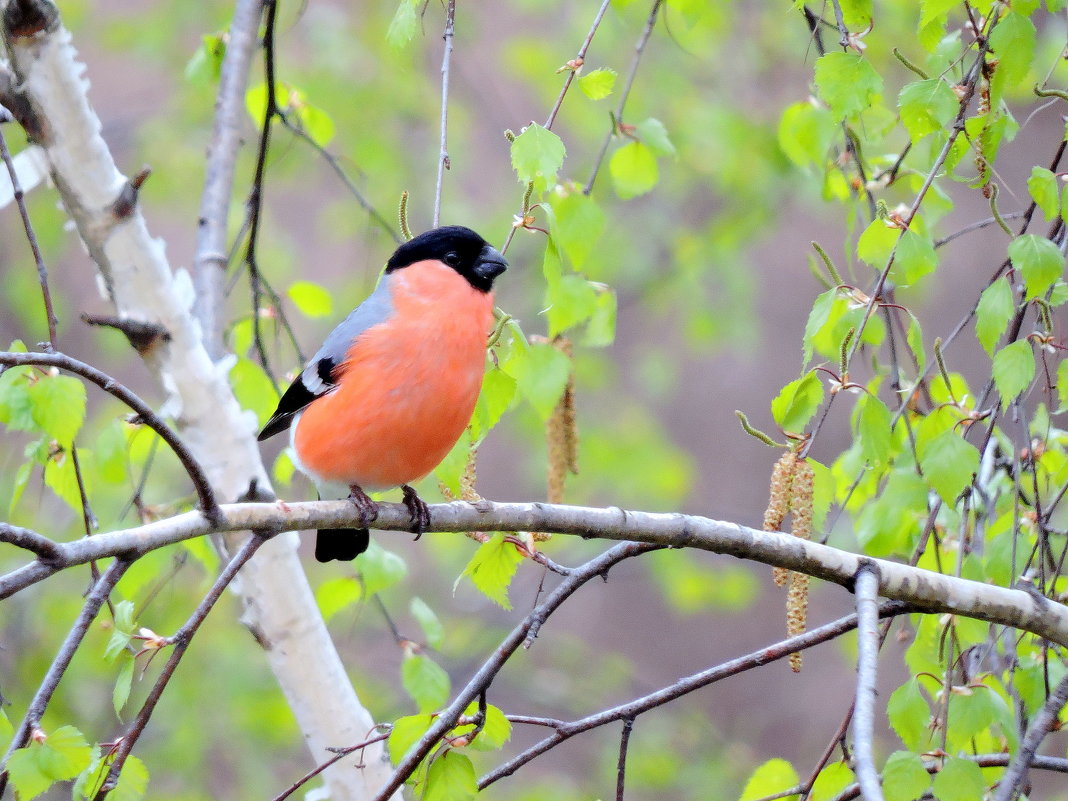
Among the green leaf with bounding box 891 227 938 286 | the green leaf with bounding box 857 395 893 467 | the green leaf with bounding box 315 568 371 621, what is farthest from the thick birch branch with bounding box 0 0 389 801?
the green leaf with bounding box 891 227 938 286

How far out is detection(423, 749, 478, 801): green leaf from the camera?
158cm

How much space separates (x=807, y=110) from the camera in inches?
88.4

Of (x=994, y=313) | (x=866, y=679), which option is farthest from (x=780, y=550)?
(x=994, y=313)

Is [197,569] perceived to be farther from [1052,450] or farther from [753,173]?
[1052,450]

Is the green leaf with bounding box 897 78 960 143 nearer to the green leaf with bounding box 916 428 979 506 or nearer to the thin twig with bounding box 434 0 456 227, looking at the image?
the green leaf with bounding box 916 428 979 506

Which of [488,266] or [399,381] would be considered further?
[488,266]

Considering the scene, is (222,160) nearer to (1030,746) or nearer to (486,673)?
(486,673)

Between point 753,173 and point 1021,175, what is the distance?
191 cm

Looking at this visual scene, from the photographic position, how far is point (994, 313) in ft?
5.47

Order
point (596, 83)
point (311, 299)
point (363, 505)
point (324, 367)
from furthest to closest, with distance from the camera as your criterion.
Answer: point (311, 299)
point (324, 367)
point (363, 505)
point (596, 83)

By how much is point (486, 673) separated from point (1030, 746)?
0.77 metres

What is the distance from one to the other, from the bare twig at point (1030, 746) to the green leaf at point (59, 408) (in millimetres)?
1446

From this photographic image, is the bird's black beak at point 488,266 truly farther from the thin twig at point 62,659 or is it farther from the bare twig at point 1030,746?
the bare twig at point 1030,746

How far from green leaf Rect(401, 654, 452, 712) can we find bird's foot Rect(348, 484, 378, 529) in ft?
1.12
